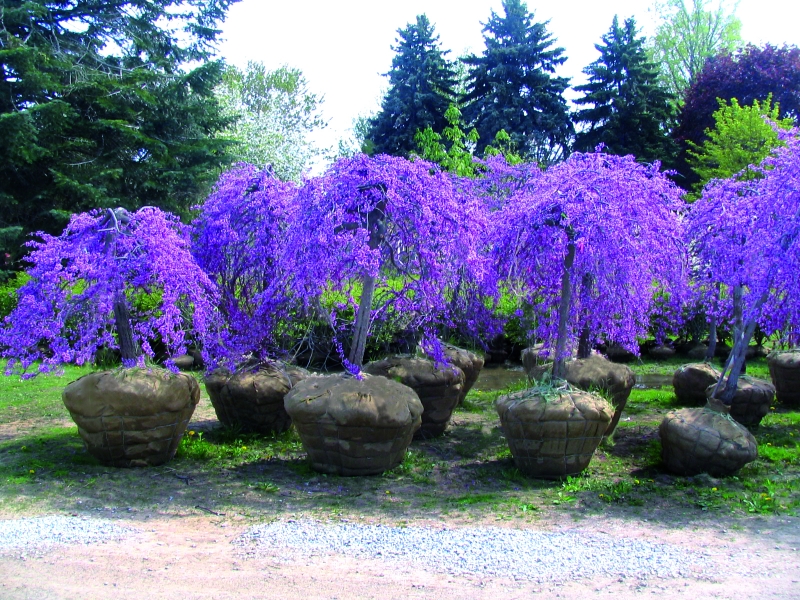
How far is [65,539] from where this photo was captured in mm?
3977

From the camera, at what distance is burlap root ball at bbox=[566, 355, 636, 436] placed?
6457mm

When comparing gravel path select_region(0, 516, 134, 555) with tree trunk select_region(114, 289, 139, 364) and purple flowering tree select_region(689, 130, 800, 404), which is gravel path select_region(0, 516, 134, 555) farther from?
purple flowering tree select_region(689, 130, 800, 404)

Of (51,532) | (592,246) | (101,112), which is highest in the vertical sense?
(101,112)

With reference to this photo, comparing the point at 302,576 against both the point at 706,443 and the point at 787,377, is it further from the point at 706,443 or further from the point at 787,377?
the point at 787,377

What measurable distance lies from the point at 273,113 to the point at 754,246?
79.7 feet

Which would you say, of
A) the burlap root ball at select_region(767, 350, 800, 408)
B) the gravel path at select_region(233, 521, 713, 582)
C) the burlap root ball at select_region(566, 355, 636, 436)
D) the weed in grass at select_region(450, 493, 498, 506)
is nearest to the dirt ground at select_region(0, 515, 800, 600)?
the gravel path at select_region(233, 521, 713, 582)

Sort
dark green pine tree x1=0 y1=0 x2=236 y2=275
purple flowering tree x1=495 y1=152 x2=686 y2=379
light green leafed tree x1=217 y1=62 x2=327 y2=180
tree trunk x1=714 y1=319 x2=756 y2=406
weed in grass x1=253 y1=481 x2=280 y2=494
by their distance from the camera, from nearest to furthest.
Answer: weed in grass x1=253 y1=481 x2=280 y2=494
purple flowering tree x1=495 y1=152 x2=686 y2=379
tree trunk x1=714 y1=319 x2=756 y2=406
dark green pine tree x1=0 y1=0 x2=236 y2=275
light green leafed tree x1=217 y1=62 x2=327 y2=180

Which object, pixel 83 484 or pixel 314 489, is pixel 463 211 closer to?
pixel 314 489

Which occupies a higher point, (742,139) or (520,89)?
(520,89)

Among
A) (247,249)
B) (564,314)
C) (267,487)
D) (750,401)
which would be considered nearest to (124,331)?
(247,249)

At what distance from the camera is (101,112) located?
1741 centimetres

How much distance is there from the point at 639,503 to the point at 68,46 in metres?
17.7

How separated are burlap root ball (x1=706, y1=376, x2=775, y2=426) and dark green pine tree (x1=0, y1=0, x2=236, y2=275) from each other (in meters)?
13.8

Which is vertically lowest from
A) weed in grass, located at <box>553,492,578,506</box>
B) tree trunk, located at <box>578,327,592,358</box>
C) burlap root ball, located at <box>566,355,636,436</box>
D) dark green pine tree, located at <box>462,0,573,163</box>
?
weed in grass, located at <box>553,492,578,506</box>
